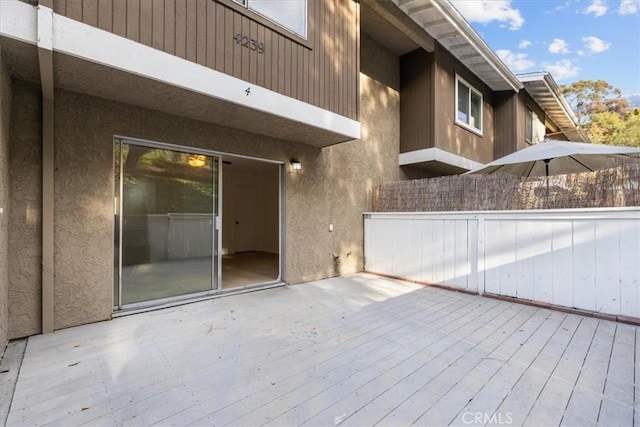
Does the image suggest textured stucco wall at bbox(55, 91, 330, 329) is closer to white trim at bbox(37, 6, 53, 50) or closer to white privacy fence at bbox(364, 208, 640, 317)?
white trim at bbox(37, 6, 53, 50)

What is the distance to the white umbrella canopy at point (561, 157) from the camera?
493cm

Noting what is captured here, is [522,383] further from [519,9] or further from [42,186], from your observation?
[519,9]

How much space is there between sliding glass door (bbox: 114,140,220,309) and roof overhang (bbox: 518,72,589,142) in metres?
11.1

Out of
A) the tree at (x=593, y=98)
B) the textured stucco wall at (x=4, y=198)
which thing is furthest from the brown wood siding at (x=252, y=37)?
the tree at (x=593, y=98)

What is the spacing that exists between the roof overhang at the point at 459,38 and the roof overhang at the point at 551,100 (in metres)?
0.99

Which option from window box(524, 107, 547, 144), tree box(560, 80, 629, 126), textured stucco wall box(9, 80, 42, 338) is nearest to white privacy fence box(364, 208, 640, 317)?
textured stucco wall box(9, 80, 42, 338)

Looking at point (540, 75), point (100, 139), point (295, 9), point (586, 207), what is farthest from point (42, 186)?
point (540, 75)

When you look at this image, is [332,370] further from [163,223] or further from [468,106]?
[468,106]

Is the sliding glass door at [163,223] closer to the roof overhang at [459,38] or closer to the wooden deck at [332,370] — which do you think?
the wooden deck at [332,370]

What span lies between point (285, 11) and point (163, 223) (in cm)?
358

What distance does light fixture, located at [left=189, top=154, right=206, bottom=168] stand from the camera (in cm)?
455

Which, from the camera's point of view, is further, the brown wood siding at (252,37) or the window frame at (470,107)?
the window frame at (470,107)

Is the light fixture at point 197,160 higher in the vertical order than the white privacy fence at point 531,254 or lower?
higher

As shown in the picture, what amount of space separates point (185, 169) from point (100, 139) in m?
1.10
